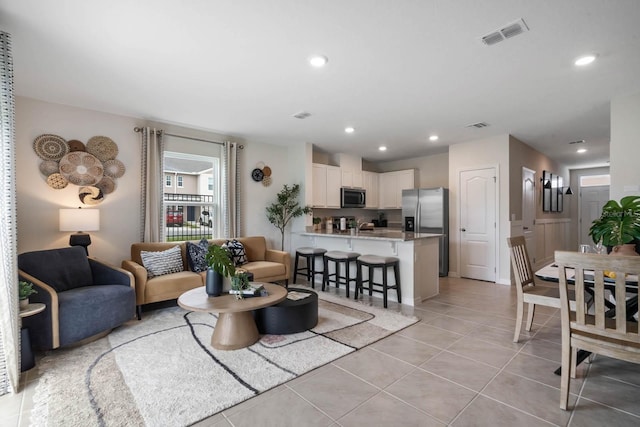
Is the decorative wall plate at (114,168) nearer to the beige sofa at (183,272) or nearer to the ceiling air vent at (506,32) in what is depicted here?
the beige sofa at (183,272)

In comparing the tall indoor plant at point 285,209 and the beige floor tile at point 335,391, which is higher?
the tall indoor plant at point 285,209

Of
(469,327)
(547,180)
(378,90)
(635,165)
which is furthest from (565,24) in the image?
(547,180)

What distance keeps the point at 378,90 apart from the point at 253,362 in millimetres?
2938

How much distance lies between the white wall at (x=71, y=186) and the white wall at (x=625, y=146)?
5403 millimetres

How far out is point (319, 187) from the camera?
19.6 feet

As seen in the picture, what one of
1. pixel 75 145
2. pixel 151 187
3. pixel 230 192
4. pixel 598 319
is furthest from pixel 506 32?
pixel 75 145

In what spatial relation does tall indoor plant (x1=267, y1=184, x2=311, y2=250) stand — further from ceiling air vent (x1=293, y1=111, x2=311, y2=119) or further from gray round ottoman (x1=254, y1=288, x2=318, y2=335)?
gray round ottoman (x1=254, y1=288, x2=318, y2=335)

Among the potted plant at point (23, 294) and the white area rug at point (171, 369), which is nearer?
the white area rug at point (171, 369)

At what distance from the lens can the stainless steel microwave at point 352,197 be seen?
21.0 feet

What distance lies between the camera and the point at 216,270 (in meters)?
2.75

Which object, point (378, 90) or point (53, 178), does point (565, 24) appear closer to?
point (378, 90)

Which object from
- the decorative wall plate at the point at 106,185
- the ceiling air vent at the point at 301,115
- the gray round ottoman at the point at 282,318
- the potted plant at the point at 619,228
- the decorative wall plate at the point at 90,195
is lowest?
the gray round ottoman at the point at 282,318

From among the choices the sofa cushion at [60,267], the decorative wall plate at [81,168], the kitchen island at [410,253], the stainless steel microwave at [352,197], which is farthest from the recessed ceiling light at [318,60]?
the stainless steel microwave at [352,197]

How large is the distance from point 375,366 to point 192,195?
12.6ft
